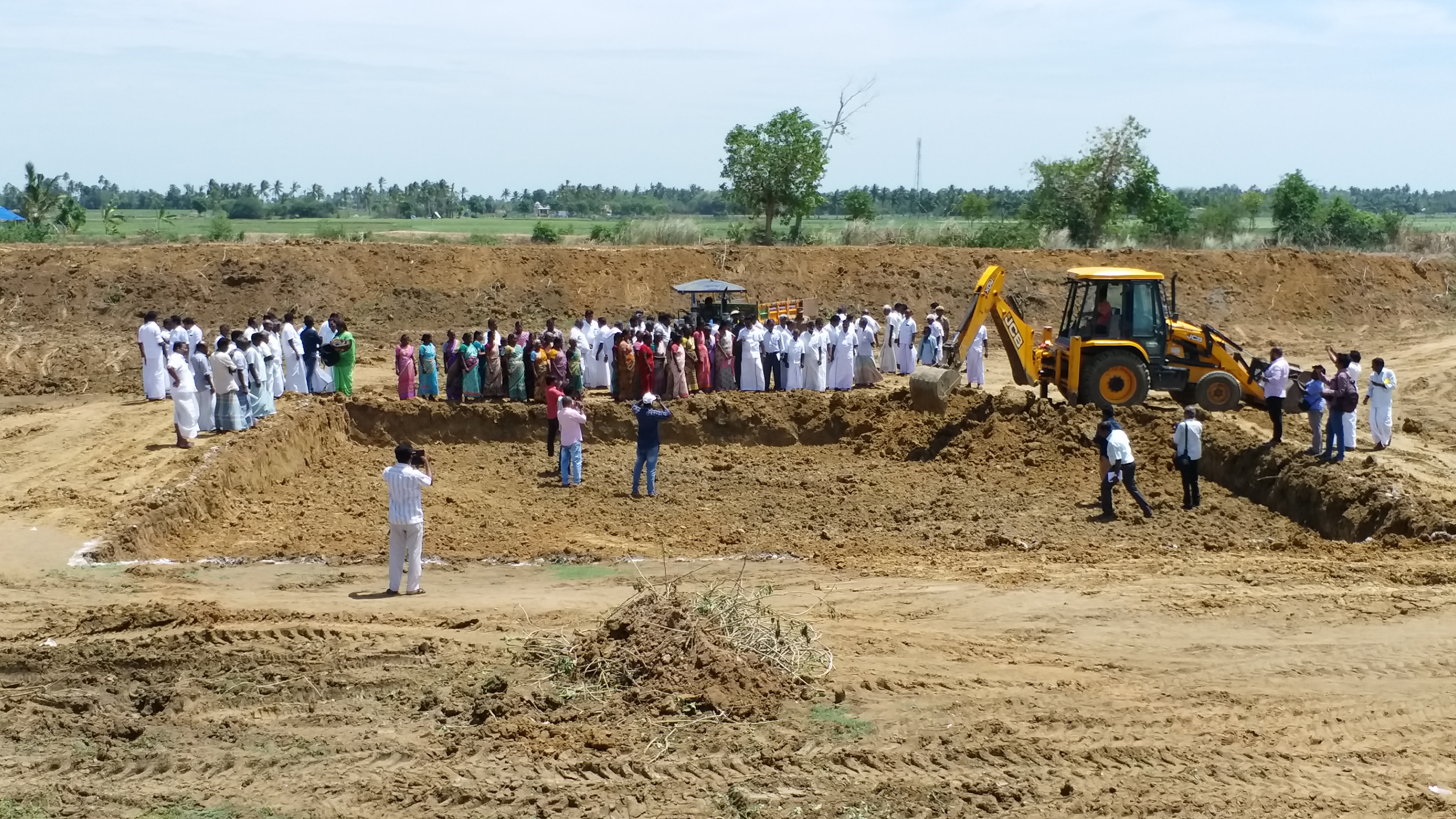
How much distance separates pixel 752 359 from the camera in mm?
23438

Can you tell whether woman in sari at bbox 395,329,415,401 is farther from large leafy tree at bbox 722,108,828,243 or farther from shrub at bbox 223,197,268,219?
shrub at bbox 223,197,268,219

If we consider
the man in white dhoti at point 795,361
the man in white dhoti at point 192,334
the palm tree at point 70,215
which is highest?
the palm tree at point 70,215

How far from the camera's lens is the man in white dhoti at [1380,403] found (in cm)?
1856

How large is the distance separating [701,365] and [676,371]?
0.85 metres

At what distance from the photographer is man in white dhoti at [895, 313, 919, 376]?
26516mm

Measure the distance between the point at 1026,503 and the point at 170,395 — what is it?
1373 cm

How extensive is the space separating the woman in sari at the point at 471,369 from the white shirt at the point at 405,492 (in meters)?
9.61

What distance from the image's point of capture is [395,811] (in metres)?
8.40

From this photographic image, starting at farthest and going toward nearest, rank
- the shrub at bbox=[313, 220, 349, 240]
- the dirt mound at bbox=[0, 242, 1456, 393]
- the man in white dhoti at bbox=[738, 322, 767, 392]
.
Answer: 1. the shrub at bbox=[313, 220, 349, 240]
2. the dirt mound at bbox=[0, 242, 1456, 393]
3. the man in white dhoti at bbox=[738, 322, 767, 392]

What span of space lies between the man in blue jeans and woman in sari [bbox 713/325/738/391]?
540cm

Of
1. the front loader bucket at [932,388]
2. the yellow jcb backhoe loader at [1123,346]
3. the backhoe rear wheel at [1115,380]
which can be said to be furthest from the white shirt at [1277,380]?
the front loader bucket at [932,388]

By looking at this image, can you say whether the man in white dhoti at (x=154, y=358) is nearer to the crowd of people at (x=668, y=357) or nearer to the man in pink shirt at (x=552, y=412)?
the crowd of people at (x=668, y=357)

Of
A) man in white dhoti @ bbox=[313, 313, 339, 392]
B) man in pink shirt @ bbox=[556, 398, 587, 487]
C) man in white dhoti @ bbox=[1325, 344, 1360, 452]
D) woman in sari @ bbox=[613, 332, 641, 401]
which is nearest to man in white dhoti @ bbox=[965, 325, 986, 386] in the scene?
woman in sari @ bbox=[613, 332, 641, 401]

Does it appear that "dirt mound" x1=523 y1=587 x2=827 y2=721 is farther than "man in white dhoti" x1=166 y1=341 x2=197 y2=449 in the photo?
No
